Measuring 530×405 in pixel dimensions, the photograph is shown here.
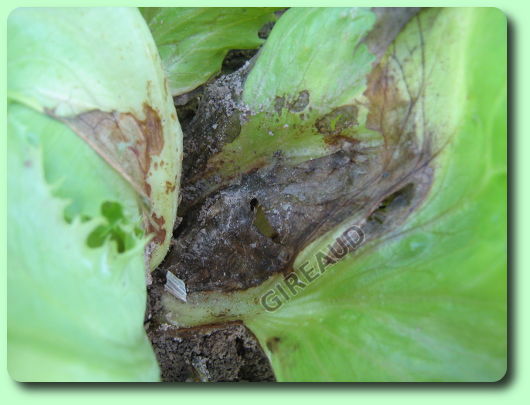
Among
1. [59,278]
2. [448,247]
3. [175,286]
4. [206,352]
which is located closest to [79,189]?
[59,278]

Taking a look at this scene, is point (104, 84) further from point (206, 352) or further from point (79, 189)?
point (206, 352)

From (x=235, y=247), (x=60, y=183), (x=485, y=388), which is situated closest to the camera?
(x=60, y=183)

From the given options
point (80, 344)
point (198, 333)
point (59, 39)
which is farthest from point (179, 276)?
point (59, 39)

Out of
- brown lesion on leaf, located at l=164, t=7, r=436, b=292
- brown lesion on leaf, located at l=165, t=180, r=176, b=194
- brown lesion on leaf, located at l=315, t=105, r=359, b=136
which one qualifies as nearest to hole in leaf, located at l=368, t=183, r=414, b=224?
brown lesion on leaf, located at l=164, t=7, r=436, b=292

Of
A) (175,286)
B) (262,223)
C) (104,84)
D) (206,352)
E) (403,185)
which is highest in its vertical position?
(104,84)

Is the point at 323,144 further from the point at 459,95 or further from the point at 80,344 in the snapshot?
the point at 80,344

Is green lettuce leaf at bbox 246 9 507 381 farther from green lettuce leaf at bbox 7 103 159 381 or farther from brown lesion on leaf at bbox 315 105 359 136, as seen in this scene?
green lettuce leaf at bbox 7 103 159 381

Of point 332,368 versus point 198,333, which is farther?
point 198,333

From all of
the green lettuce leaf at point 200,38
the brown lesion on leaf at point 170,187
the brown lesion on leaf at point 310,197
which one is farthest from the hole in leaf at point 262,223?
the green lettuce leaf at point 200,38
